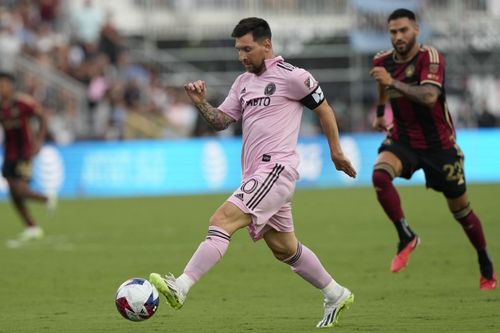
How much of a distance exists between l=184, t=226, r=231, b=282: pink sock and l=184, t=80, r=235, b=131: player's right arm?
3.35ft

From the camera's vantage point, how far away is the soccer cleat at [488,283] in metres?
11.1

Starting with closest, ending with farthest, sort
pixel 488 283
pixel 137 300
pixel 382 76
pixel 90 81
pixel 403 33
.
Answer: pixel 137 300 → pixel 382 76 → pixel 488 283 → pixel 403 33 → pixel 90 81

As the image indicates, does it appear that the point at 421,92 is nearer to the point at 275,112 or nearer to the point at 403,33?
the point at 403,33

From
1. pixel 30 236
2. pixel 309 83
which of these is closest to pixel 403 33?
pixel 309 83

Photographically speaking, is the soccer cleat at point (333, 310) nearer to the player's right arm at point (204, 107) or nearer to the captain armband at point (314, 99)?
the captain armband at point (314, 99)

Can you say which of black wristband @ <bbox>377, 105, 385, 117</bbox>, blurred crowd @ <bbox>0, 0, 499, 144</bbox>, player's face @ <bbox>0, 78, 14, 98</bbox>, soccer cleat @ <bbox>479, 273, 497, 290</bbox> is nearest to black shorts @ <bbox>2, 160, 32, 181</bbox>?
player's face @ <bbox>0, 78, 14, 98</bbox>

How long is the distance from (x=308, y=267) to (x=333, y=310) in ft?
1.27

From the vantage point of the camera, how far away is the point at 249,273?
1320 cm

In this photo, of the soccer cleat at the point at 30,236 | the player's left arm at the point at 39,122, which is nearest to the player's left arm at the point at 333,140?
the soccer cleat at the point at 30,236

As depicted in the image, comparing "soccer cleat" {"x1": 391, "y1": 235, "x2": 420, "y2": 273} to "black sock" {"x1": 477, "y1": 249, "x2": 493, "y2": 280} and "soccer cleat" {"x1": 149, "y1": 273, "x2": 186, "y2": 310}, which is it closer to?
"black sock" {"x1": 477, "y1": 249, "x2": 493, "y2": 280}

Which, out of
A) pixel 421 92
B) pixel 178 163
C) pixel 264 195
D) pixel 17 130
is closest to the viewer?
pixel 264 195

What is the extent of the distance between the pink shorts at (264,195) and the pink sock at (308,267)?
35 centimetres

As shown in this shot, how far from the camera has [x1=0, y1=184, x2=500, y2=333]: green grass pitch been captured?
30.7ft

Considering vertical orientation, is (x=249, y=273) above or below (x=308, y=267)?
below
